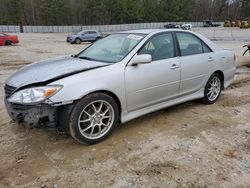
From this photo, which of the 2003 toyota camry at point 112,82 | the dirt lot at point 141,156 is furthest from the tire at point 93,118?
the dirt lot at point 141,156

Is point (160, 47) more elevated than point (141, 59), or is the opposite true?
point (160, 47)

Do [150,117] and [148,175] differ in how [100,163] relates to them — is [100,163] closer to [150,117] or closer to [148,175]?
[148,175]

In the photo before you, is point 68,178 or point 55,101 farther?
point 55,101

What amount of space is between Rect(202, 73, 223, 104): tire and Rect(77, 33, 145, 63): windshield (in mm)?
1769

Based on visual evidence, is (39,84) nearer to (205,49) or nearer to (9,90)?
(9,90)

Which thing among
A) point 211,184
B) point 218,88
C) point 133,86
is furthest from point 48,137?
point 218,88

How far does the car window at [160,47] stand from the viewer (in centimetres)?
383

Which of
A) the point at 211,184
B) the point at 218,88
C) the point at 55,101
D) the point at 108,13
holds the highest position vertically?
the point at 108,13

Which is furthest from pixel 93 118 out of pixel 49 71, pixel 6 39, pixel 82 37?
pixel 82 37

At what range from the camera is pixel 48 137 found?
139 inches

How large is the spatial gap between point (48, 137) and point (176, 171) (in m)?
1.82

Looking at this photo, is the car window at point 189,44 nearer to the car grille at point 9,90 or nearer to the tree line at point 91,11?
the car grille at point 9,90

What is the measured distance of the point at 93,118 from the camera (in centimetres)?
329

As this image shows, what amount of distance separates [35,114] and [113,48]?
5.49 ft
